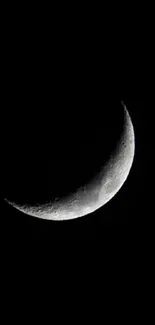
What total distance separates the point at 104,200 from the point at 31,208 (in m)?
0.56

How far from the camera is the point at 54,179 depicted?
255 centimetres

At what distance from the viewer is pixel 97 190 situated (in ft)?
9.16

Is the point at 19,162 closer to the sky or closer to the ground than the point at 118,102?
closer to the ground

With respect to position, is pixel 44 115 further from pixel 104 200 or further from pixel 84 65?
pixel 104 200

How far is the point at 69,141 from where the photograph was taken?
8.15 feet

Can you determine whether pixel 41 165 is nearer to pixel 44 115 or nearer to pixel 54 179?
pixel 54 179

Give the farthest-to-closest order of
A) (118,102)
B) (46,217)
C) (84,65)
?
(46,217), (118,102), (84,65)

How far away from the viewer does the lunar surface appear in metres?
2.77

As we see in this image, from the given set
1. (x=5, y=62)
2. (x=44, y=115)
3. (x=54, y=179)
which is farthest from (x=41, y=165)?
(x=5, y=62)

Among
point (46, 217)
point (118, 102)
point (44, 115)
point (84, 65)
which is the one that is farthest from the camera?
point (46, 217)

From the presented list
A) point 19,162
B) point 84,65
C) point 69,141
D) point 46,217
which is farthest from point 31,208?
point 84,65

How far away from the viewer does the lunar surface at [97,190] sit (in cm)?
277

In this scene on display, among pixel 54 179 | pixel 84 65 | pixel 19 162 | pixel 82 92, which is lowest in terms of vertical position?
pixel 54 179

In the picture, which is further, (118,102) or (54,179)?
(118,102)
